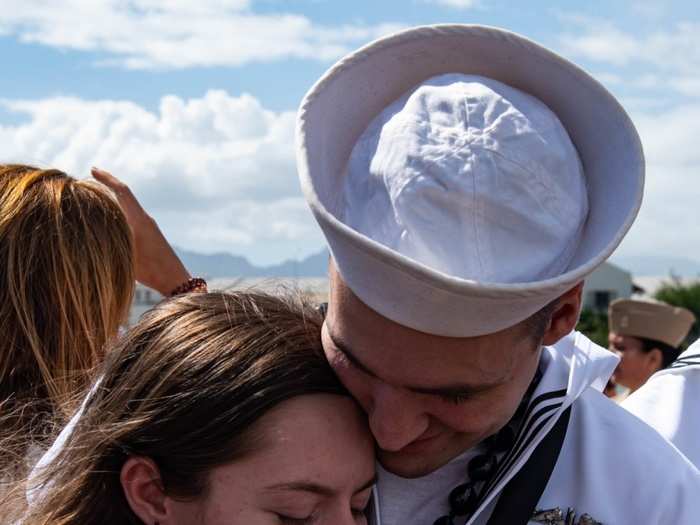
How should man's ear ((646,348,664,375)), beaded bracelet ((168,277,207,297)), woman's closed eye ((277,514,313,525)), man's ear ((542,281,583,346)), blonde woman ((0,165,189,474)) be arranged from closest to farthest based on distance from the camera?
man's ear ((542,281,583,346)) < woman's closed eye ((277,514,313,525)) < blonde woman ((0,165,189,474)) < beaded bracelet ((168,277,207,297)) < man's ear ((646,348,664,375))

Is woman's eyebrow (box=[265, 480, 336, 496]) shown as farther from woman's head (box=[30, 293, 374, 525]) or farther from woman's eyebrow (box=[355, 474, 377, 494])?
woman's eyebrow (box=[355, 474, 377, 494])

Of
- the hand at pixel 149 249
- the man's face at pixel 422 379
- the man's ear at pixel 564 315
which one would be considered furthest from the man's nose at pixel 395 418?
the hand at pixel 149 249

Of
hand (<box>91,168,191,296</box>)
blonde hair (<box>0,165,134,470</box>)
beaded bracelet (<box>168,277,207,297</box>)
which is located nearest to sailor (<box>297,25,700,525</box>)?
blonde hair (<box>0,165,134,470</box>)

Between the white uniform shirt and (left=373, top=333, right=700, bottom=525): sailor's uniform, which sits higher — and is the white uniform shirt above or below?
below

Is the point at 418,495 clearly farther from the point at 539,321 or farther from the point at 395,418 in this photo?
the point at 539,321

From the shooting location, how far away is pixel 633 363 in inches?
281

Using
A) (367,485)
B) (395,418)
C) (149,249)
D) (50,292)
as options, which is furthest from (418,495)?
(149,249)

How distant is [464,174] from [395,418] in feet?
1.52

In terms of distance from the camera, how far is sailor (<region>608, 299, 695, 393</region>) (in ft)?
23.3

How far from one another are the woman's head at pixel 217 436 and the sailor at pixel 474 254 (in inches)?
5.5

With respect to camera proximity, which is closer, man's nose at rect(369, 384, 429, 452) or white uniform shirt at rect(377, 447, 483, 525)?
man's nose at rect(369, 384, 429, 452)

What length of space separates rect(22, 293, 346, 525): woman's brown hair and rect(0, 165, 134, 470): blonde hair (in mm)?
420

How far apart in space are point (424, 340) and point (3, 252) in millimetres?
1365

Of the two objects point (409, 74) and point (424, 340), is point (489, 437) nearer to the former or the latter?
point (424, 340)
